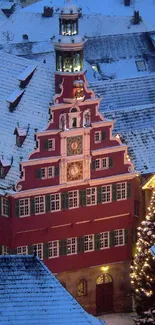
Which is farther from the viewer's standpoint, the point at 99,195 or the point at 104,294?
the point at 104,294

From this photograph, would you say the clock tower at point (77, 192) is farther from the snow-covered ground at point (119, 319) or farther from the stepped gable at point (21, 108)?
the stepped gable at point (21, 108)

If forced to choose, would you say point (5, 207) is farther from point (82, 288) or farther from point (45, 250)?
point (82, 288)

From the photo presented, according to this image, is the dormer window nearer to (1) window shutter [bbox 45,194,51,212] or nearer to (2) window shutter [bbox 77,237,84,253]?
(1) window shutter [bbox 45,194,51,212]

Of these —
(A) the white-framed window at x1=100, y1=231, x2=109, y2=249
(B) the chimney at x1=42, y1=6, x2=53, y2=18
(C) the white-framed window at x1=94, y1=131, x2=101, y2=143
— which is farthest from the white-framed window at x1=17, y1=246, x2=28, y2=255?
(B) the chimney at x1=42, y1=6, x2=53, y2=18

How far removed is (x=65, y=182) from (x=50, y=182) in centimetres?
147

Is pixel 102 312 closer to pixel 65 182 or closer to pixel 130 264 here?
pixel 130 264

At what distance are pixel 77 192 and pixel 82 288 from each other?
9.04 meters

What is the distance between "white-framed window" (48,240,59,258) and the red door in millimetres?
5691

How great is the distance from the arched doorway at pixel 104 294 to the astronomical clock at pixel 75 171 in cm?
978

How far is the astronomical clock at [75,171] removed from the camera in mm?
113875

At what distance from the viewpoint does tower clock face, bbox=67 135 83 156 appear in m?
113

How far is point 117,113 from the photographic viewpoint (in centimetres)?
12150

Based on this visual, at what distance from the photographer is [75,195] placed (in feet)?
376

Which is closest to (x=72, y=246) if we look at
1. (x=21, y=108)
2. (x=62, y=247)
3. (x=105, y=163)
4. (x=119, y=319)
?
(x=62, y=247)
